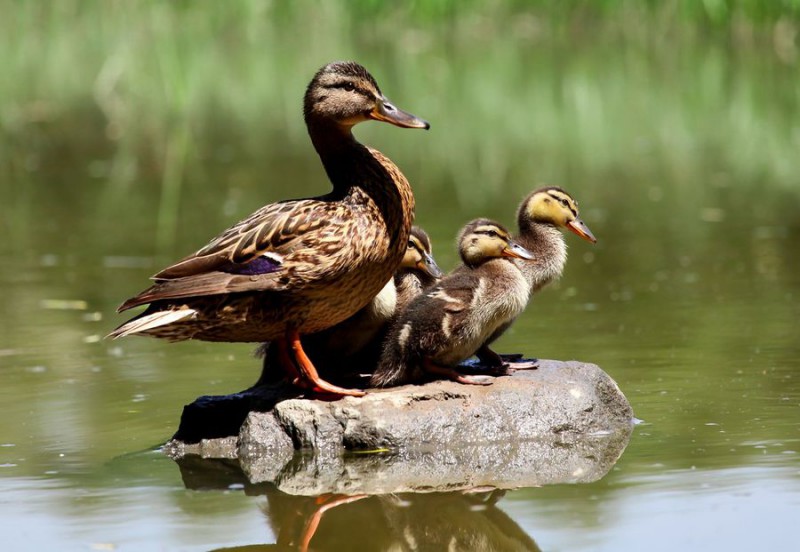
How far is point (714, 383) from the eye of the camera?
655 cm

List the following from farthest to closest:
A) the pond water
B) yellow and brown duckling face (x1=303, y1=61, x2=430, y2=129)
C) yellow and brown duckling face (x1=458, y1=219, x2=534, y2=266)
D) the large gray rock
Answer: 1. yellow and brown duckling face (x1=458, y1=219, x2=534, y2=266)
2. yellow and brown duckling face (x1=303, y1=61, x2=430, y2=129)
3. the large gray rock
4. the pond water

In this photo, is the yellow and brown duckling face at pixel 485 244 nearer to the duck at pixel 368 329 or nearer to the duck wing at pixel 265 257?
the duck at pixel 368 329

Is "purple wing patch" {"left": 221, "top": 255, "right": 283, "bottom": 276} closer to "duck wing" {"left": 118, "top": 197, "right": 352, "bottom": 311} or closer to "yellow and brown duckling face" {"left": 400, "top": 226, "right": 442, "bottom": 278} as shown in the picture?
"duck wing" {"left": 118, "top": 197, "right": 352, "bottom": 311}

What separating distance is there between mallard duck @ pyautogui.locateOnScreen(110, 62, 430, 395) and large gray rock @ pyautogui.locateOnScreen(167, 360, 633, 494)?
21cm

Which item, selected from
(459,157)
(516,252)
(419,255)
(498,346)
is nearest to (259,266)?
(419,255)

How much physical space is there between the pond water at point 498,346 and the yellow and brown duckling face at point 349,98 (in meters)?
1.53

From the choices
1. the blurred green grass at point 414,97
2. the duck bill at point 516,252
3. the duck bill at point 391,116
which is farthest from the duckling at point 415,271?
the blurred green grass at point 414,97

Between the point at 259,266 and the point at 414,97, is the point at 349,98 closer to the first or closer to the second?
the point at 259,266

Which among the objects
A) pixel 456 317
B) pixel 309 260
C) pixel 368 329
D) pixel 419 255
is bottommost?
pixel 368 329

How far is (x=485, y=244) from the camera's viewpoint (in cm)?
635

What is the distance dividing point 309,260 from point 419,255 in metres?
0.91

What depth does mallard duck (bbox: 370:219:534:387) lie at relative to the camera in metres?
6.02

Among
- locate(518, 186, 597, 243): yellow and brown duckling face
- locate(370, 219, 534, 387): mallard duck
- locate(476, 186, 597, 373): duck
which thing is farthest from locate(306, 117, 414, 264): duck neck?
locate(518, 186, 597, 243): yellow and brown duckling face

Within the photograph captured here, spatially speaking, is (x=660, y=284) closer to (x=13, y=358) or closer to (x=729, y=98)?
(x=13, y=358)
